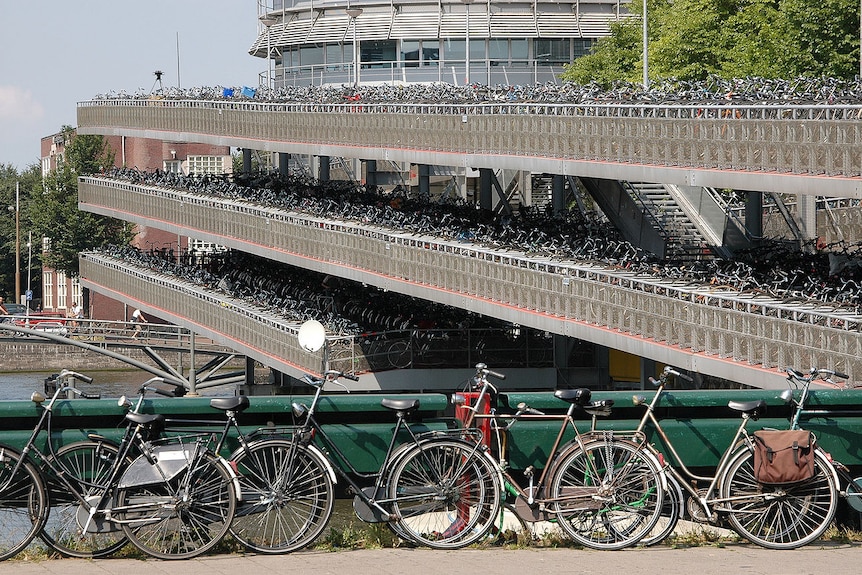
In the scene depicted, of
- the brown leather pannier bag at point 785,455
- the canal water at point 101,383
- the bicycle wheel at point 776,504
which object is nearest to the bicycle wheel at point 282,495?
the bicycle wheel at point 776,504

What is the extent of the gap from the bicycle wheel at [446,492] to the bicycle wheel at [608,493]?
18.0 inches

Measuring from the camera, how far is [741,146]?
2705 centimetres

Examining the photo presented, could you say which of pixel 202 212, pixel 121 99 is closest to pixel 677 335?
pixel 202 212

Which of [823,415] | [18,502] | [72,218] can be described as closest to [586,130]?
[823,415]

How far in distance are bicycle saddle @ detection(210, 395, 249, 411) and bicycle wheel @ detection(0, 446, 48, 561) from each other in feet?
4.06

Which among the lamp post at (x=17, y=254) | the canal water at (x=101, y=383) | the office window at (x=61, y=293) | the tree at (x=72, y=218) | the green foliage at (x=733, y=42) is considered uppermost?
the green foliage at (x=733, y=42)

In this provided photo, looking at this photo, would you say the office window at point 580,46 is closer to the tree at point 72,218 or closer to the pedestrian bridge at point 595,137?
the pedestrian bridge at point 595,137

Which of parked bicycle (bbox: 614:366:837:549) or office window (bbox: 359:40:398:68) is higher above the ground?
office window (bbox: 359:40:398:68)

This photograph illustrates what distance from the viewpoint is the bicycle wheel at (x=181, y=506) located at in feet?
37.8

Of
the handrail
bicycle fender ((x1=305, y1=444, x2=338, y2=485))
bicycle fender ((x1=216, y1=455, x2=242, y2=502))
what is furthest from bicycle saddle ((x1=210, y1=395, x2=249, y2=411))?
the handrail

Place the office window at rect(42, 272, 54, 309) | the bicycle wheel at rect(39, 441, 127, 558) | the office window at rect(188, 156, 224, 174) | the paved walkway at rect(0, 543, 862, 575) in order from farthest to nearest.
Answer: the office window at rect(42, 272, 54, 309) → the office window at rect(188, 156, 224, 174) → the bicycle wheel at rect(39, 441, 127, 558) → the paved walkway at rect(0, 543, 862, 575)

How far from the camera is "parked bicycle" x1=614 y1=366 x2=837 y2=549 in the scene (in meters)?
11.6

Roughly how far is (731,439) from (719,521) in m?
0.72

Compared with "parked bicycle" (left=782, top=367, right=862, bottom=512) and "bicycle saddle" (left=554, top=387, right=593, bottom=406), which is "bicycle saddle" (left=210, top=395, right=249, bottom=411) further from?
"parked bicycle" (left=782, top=367, right=862, bottom=512)
